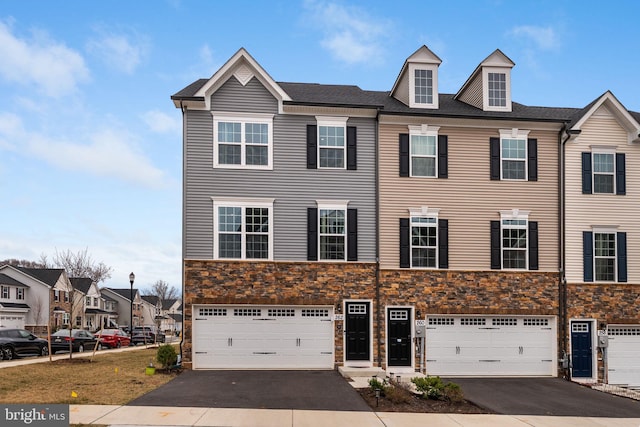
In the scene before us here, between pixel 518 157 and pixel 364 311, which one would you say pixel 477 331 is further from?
pixel 518 157

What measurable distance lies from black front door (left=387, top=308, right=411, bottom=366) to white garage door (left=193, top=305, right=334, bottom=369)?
213 centimetres

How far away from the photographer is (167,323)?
9888cm

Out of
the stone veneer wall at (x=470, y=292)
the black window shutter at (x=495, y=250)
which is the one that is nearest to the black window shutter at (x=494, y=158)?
the black window shutter at (x=495, y=250)

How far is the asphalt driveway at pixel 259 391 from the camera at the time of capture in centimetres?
1353

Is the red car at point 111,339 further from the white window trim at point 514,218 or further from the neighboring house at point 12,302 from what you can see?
the white window trim at point 514,218

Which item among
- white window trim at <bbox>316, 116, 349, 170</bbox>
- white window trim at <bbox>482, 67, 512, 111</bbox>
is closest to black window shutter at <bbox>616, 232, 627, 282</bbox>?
white window trim at <bbox>482, 67, 512, 111</bbox>

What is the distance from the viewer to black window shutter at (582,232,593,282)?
21.2m

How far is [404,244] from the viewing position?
2053 centimetres

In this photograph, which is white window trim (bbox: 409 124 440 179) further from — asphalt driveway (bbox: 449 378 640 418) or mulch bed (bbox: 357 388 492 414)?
mulch bed (bbox: 357 388 492 414)

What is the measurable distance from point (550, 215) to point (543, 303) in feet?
10.9

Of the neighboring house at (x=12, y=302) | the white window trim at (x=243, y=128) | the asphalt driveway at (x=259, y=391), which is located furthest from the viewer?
the neighboring house at (x=12, y=302)

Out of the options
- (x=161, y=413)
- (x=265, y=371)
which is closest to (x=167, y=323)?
(x=265, y=371)

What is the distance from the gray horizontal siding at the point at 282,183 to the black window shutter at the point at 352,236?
0.16m

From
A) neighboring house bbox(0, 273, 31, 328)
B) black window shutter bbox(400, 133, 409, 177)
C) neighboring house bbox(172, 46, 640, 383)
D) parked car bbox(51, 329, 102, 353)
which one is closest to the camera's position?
neighboring house bbox(172, 46, 640, 383)
